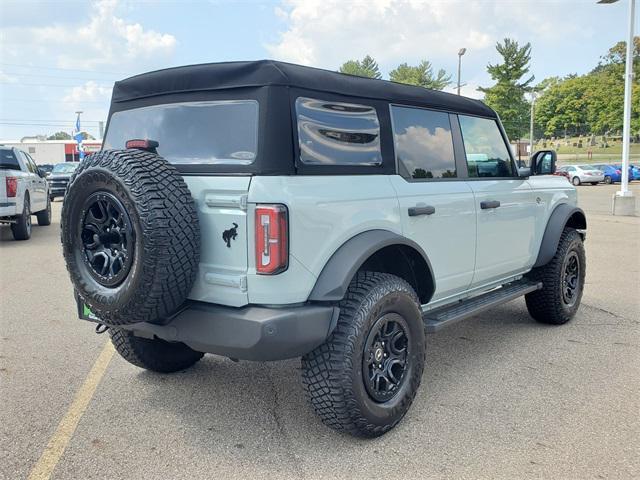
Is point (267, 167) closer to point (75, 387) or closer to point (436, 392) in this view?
point (436, 392)

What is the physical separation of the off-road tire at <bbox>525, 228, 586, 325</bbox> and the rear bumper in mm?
2993

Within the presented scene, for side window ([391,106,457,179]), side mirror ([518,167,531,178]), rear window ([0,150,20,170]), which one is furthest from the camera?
rear window ([0,150,20,170])

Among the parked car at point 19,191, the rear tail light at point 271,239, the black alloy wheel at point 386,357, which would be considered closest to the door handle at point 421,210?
the black alloy wheel at point 386,357

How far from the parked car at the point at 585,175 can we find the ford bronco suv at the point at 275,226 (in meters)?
31.5

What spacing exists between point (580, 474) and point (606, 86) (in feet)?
268

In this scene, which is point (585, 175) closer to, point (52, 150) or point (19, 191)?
point (19, 191)

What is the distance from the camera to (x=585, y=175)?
32.0 m

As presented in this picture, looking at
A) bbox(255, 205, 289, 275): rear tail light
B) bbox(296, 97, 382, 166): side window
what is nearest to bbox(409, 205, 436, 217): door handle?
bbox(296, 97, 382, 166): side window

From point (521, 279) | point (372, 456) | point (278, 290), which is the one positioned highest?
point (278, 290)

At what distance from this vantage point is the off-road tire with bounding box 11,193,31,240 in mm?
11484

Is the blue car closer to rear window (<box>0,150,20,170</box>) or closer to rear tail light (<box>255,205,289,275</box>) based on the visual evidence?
rear window (<box>0,150,20,170</box>)

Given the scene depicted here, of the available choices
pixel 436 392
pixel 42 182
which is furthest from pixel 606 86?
pixel 436 392

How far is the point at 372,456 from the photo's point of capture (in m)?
3.01

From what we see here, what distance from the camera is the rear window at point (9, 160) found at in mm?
11648
